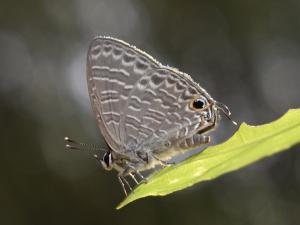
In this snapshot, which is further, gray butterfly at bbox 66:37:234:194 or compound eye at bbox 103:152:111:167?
→ compound eye at bbox 103:152:111:167

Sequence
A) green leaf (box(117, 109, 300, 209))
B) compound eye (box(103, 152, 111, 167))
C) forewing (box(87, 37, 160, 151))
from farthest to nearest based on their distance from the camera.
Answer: compound eye (box(103, 152, 111, 167)) < forewing (box(87, 37, 160, 151)) < green leaf (box(117, 109, 300, 209))

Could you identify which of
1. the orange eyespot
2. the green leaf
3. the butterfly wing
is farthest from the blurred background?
the green leaf

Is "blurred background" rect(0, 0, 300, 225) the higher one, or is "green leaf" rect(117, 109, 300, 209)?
"blurred background" rect(0, 0, 300, 225)

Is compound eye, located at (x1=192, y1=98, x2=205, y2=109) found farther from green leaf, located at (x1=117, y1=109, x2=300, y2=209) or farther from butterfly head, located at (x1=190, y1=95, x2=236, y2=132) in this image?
green leaf, located at (x1=117, y1=109, x2=300, y2=209)

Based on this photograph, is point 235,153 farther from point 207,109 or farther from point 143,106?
point 143,106

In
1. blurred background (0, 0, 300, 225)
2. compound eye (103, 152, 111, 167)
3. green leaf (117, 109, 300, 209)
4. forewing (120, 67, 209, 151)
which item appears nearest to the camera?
green leaf (117, 109, 300, 209)

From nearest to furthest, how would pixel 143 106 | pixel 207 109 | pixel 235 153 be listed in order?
pixel 235 153, pixel 207 109, pixel 143 106

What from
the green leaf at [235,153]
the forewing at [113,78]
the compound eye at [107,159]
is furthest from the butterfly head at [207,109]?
the green leaf at [235,153]

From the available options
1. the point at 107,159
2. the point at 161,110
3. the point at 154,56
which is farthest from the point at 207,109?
the point at 154,56
